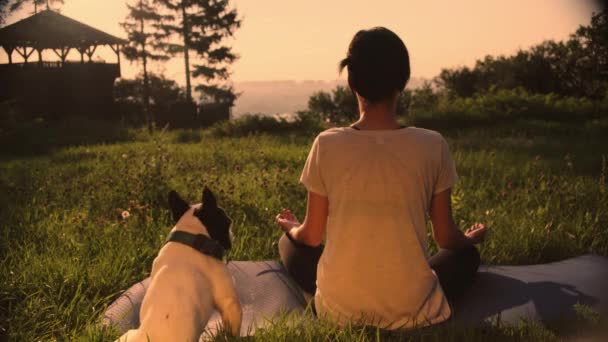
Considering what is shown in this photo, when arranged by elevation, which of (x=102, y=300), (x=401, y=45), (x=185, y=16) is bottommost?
(x=102, y=300)

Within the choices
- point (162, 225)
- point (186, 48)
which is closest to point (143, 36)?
point (186, 48)

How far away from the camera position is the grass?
11.1ft

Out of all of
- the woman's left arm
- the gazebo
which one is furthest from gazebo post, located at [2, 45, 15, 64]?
the woman's left arm

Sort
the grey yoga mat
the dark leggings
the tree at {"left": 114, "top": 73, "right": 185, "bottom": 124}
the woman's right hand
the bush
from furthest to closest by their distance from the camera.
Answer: the tree at {"left": 114, "top": 73, "right": 185, "bottom": 124} < the bush < the dark leggings < the grey yoga mat < the woman's right hand

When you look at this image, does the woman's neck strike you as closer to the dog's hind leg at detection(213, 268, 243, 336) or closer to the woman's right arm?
the woman's right arm

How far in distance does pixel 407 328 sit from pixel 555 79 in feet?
89.6

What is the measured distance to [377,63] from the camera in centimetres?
241

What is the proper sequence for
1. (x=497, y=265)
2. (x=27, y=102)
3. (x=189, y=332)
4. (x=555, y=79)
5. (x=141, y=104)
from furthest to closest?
(x=141, y=104)
(x=555, y=79)
(x=27, y=102)
(x=497, y=265)
(x=189, y=332)

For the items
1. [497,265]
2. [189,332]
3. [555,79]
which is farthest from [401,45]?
[555,79]

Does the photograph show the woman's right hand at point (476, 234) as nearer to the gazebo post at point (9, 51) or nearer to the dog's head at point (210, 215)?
the dog's head at point (210, 215)

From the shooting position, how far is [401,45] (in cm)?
Answer: 244

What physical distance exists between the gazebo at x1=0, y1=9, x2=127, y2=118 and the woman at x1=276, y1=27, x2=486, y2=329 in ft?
79.9

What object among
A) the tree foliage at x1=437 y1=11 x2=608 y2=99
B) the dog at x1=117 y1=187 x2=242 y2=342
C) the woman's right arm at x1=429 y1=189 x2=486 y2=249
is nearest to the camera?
the dog at x1=117 y1=187 x2=242 y2=342

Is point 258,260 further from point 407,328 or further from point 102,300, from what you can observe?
point 407,328
